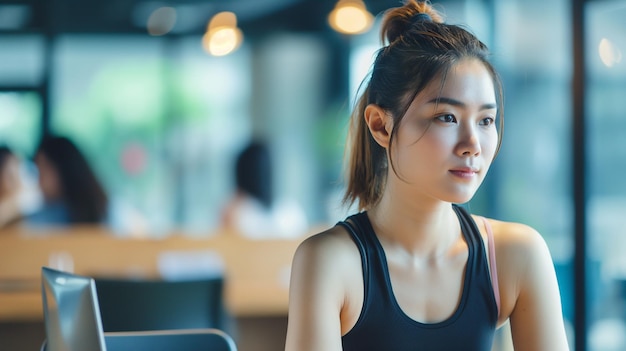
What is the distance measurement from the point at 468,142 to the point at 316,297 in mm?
351

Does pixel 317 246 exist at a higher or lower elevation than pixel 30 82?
lower

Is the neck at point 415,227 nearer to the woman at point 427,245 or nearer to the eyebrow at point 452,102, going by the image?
the woman at point 427,245

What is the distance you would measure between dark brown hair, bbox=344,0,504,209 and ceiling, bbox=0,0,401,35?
5459 mm

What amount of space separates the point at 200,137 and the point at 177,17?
3.50 ft

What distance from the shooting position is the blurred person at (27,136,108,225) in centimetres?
411

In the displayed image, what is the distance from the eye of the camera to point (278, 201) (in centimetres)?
711

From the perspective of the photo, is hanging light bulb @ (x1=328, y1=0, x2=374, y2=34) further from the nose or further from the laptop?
the laptop

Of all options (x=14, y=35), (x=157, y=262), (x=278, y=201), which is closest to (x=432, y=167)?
(x=157, y=262)

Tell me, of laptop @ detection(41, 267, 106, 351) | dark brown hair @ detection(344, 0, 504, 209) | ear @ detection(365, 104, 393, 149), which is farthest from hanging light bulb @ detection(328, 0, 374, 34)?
laptop @ detection(41, 267, 106, 351)

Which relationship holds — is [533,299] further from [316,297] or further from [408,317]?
[316,297]

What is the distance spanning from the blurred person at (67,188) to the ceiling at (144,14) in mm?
2995

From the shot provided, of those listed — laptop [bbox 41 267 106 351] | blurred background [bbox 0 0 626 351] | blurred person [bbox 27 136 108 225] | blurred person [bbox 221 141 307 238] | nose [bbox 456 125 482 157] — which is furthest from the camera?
blurred background [bbox 0 0 626 351]

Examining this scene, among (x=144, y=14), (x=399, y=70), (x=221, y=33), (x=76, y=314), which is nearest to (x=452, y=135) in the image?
(x=399, y=70)

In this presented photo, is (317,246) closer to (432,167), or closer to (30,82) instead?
(432,167)
